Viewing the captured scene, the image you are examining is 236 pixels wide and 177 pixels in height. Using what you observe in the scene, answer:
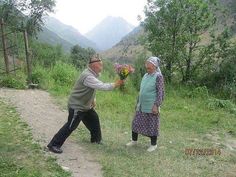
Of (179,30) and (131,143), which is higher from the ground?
(179,30)

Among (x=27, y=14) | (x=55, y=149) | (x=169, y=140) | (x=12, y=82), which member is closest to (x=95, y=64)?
(x=55, y=149)

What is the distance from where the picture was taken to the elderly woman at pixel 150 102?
699cm

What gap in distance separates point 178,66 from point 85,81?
30.6ft

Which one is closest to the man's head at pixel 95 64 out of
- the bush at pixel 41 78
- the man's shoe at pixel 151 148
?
the man's shoe at pixel 151 148

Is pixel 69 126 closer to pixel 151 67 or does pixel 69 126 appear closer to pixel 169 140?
pixel 151 67

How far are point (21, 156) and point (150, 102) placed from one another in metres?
2.23

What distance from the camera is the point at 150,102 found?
23.3ft

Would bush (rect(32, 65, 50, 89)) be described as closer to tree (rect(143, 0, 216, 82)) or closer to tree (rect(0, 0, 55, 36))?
tree (rect(143, 0, 216, 82))

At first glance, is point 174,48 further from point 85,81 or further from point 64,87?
point 85,81

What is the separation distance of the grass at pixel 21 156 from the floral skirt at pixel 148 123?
1654mm

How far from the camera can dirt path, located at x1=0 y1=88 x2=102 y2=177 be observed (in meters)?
6.23

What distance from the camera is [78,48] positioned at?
37188 mm

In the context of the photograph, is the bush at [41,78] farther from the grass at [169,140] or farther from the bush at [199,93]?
the bush at [199,93]
